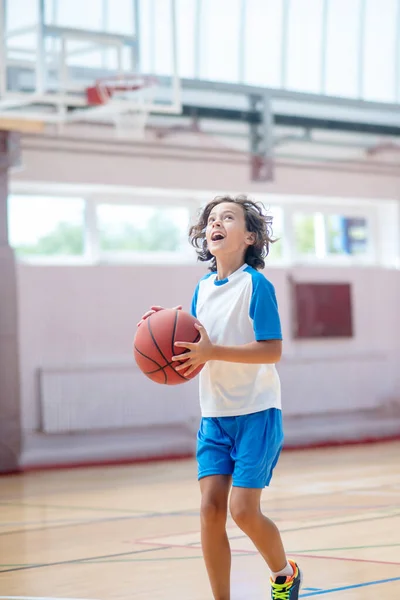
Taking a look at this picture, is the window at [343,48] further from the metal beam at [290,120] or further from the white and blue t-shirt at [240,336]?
the white and blue t-shirt at [240,336]

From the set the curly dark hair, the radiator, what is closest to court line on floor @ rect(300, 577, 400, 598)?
the curly dark hair

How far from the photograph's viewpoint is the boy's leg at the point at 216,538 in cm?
298

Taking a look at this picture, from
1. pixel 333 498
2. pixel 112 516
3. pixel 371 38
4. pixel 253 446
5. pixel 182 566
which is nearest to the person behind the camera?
pixel 253 446

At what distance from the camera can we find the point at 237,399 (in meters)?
3.07

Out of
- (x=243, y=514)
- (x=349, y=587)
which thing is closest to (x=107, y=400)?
(x=349, y=587)

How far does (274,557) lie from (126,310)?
634 centimetres

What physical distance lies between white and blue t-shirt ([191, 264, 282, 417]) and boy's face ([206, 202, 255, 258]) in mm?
86

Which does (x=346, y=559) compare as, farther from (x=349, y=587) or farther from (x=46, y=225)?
(x=46, y=225)

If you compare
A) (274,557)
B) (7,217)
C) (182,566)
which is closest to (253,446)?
(274,557)

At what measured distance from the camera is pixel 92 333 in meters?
9.11

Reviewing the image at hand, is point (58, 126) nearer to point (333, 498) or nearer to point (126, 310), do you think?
point (126, 310)

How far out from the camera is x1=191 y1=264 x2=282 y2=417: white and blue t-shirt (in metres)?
3.07

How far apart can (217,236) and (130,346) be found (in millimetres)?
6110

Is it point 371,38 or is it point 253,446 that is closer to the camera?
point 253,446
